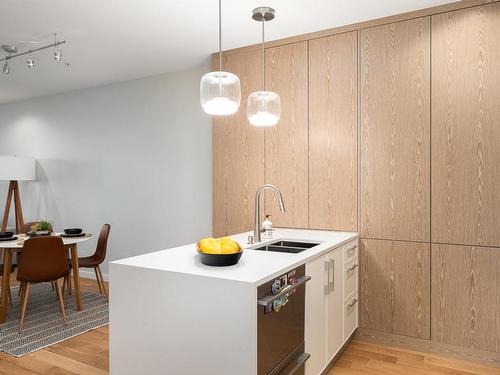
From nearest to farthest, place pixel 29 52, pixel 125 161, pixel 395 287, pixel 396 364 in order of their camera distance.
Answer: pixel 396 364
pixel 395 287
pixel 29 52
pixel 125 161

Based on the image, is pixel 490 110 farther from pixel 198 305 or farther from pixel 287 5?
pixel 198 305

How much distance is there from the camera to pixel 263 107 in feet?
8.59

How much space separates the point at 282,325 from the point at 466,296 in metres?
1.76

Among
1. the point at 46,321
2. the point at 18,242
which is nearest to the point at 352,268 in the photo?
the point at 46,321

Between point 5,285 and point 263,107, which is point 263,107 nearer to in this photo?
point 263,107

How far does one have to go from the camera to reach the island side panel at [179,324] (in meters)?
1.71

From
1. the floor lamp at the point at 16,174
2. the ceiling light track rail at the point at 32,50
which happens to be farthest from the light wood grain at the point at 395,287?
the floor lamp at the point at 16,174

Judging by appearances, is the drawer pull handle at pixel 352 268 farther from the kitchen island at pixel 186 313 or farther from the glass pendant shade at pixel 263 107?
the glass pendant shade at pixel 263 107

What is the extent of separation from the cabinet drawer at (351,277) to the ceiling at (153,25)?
198cm

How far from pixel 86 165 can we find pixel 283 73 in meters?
3.33

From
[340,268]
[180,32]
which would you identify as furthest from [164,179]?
[340,268]

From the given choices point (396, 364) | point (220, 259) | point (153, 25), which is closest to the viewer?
point (220, 259)

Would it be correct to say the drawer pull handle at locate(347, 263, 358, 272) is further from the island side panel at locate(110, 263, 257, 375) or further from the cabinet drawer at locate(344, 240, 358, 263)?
the island side panel at locate(110, 263, 257, 375)

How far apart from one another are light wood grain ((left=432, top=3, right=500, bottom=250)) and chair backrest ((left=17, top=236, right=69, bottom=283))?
3318 mm
